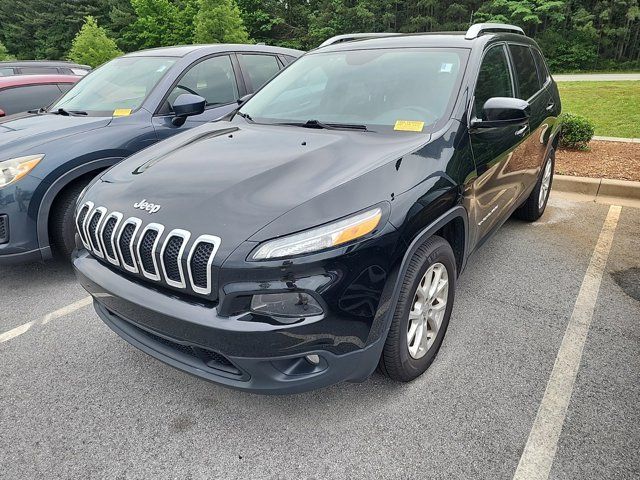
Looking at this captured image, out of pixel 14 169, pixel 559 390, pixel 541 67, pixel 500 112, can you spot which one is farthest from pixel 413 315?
pixel 541 67

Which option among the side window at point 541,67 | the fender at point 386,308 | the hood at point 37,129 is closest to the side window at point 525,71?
the side window at point 541,67

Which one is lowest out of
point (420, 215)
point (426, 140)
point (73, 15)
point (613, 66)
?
point (613, 66)

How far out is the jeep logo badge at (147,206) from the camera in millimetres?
2014

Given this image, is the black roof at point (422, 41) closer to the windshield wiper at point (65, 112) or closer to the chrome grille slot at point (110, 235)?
the chrome grille slot at point (110, 235)

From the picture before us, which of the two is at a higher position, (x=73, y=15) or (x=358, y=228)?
(x=73, y=15)

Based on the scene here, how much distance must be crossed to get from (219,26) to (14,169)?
27.5 metres

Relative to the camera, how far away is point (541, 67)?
14.2 ft

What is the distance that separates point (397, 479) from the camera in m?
1.87

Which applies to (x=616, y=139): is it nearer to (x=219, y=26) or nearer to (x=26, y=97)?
(x=26, y=97)

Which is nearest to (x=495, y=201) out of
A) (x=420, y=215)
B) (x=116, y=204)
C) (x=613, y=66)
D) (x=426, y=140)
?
(x=426, y=140)

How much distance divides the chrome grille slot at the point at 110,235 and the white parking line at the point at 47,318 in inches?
53.4

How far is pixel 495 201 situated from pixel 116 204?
2284mm

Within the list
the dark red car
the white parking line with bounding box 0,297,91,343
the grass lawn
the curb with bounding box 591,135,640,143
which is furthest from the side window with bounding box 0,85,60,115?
the grass lawn

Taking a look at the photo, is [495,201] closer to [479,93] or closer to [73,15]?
[479,93]
